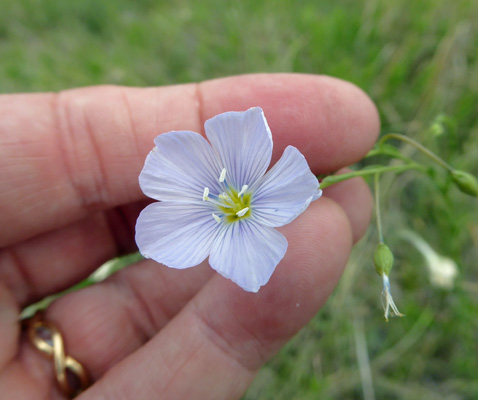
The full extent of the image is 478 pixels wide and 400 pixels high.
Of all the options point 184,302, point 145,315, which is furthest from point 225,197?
point 145,315

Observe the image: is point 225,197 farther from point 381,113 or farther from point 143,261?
point 381,113

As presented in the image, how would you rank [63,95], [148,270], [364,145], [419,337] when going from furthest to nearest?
1. [419,337]
2. [148,270]
3. [63,95]
4. [364,145]

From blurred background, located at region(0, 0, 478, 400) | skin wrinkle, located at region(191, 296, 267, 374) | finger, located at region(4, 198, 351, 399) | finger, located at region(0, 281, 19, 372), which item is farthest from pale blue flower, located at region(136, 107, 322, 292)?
finger, located at region(0, 281, 19, 372)

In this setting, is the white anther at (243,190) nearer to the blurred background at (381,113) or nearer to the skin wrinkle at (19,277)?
the blurred background at (381,113)

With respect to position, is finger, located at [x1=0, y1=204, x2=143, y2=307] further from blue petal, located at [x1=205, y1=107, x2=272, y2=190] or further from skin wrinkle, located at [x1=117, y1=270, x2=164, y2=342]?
blue petal, located at [x1=205, y1=107, x2=272, y2=190]

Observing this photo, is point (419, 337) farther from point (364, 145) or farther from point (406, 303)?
point (364, 145)

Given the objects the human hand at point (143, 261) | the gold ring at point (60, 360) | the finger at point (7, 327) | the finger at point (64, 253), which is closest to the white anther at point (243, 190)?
the human hand at point (143, 261)

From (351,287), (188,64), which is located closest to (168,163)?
(351,287)
